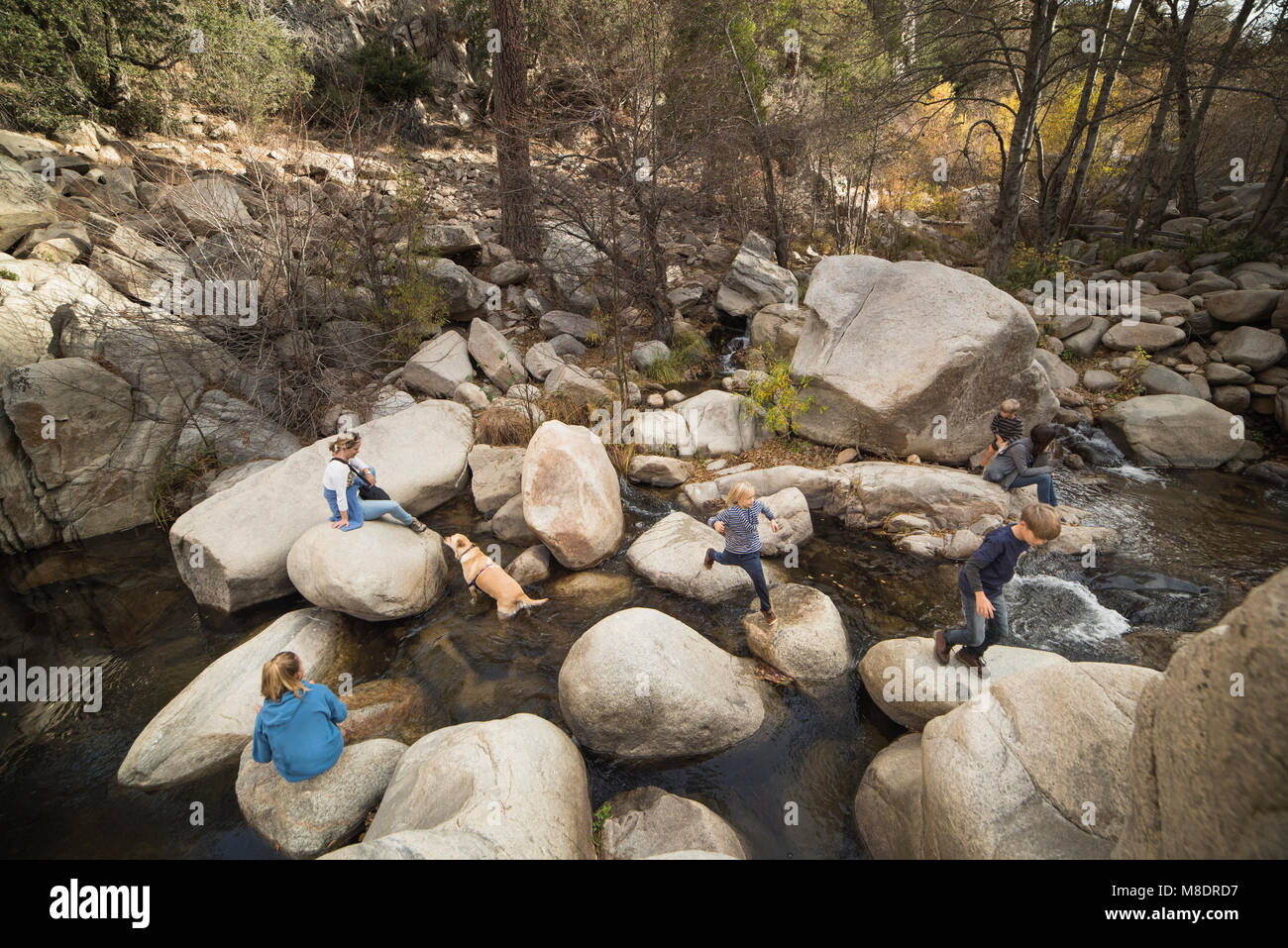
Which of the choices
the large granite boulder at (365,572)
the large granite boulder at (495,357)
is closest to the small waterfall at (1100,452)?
the large granite boulder at (495,357)

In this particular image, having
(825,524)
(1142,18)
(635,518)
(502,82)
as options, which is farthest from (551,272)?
(1142,18)

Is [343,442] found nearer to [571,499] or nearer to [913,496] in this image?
[571,499]

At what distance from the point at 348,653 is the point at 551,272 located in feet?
32.8

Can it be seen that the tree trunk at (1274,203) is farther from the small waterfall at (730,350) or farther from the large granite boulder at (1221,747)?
the large granite boulder at (1221,747)

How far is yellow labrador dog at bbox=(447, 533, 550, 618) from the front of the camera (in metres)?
6.04

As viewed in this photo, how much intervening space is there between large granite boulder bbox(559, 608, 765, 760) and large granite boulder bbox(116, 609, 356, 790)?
103 inches

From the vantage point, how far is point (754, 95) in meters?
13.9

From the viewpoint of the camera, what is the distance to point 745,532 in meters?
5.43

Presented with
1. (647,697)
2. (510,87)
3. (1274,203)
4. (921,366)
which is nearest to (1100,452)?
(921,366)

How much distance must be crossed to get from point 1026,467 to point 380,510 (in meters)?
7.88

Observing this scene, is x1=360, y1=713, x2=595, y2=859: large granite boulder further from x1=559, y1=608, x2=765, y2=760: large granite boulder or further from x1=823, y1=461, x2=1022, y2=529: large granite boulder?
x1=823, y1=461, x2=1022, y2=529: large granite boulder

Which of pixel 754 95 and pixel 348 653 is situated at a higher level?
pixel 754 95
